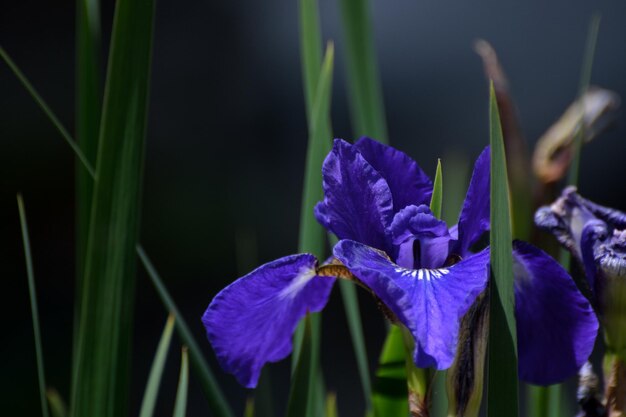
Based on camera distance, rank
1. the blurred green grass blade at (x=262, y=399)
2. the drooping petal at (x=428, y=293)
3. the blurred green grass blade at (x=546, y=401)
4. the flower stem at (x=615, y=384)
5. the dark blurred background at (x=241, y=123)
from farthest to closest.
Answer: the dark blurred background at (x=241, y=123) < the blurred green grass blade at (x=262, y=399) < the blurred green grass blade at (x=546, y=401) < the flower stem at (x=615, y=384) < the drooping petal at (x=428, y=293)

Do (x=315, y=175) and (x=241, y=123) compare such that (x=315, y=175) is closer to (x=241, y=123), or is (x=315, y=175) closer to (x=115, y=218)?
(x=115, y=218)

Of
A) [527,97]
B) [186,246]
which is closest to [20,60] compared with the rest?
[186,246]

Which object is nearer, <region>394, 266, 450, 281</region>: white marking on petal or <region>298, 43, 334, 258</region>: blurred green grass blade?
<region>394, 266, 450, 281</region>: white marking on petal

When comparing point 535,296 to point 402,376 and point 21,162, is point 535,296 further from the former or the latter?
point 21,162

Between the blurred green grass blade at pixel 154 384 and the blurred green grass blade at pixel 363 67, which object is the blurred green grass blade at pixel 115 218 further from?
the blurred green grass blade at pixel 363 67

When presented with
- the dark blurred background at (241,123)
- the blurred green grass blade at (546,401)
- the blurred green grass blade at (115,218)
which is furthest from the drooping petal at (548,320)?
the dark blurred background at (241,123)

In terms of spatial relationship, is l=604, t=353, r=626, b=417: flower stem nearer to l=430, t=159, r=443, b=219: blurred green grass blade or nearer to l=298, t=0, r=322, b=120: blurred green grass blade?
l=430, t=159, r=443, b=219: blurred green grass blade

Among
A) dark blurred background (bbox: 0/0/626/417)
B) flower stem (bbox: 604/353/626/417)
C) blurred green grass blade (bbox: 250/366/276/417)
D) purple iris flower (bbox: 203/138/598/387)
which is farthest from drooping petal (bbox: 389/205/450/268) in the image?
dark blurred background (bbox: 0/0/626/417)
